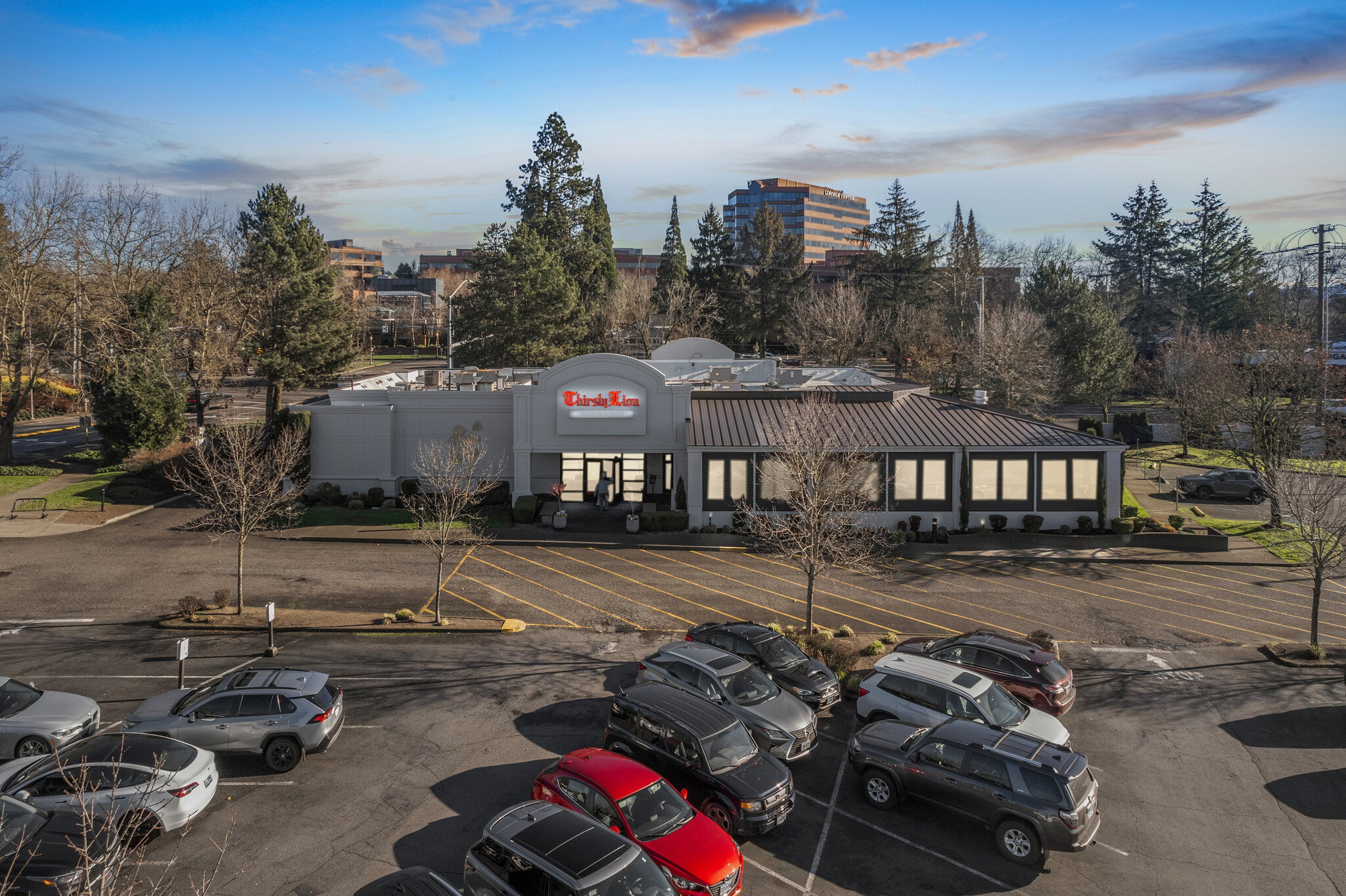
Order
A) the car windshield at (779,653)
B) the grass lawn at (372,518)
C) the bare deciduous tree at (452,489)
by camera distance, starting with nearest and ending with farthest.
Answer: the car windshield at (779,653) → the bare deciduous tree at (452,489) → the grass lawn at (372,518)

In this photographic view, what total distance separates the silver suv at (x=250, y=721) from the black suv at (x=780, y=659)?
8.19m

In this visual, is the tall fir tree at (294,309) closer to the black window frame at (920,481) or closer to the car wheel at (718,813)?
the black window frame at (920,481)

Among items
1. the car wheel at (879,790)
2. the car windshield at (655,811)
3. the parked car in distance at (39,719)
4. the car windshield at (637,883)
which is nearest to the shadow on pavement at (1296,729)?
the car wheel at (879,790)

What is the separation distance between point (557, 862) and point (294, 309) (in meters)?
48.3

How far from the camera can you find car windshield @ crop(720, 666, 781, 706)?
16.5 metres

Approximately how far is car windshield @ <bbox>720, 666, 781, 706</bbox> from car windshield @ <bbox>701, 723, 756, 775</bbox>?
183 cm

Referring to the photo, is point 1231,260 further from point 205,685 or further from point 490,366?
point 205,685

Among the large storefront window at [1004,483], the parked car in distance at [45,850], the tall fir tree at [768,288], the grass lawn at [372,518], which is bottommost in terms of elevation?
the parked car in distance at [45,850]

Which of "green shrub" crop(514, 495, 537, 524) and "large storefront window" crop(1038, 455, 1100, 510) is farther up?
"large storefront window" crop(1038, 455, 1100, 510)

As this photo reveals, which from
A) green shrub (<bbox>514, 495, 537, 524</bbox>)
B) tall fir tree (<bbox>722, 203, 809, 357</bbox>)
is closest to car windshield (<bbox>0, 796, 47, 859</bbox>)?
green shrub (<bbox>514, 495, 537, 524</bbox>)

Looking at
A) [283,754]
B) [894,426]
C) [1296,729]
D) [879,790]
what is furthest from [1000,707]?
[894,426]

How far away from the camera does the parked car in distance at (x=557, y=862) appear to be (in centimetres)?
1028

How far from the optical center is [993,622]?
80.0ft

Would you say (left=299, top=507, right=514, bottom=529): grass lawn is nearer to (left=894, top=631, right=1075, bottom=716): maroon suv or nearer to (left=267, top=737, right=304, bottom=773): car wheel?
(left=267, top=737, right=304, bottom=773): car wheel
